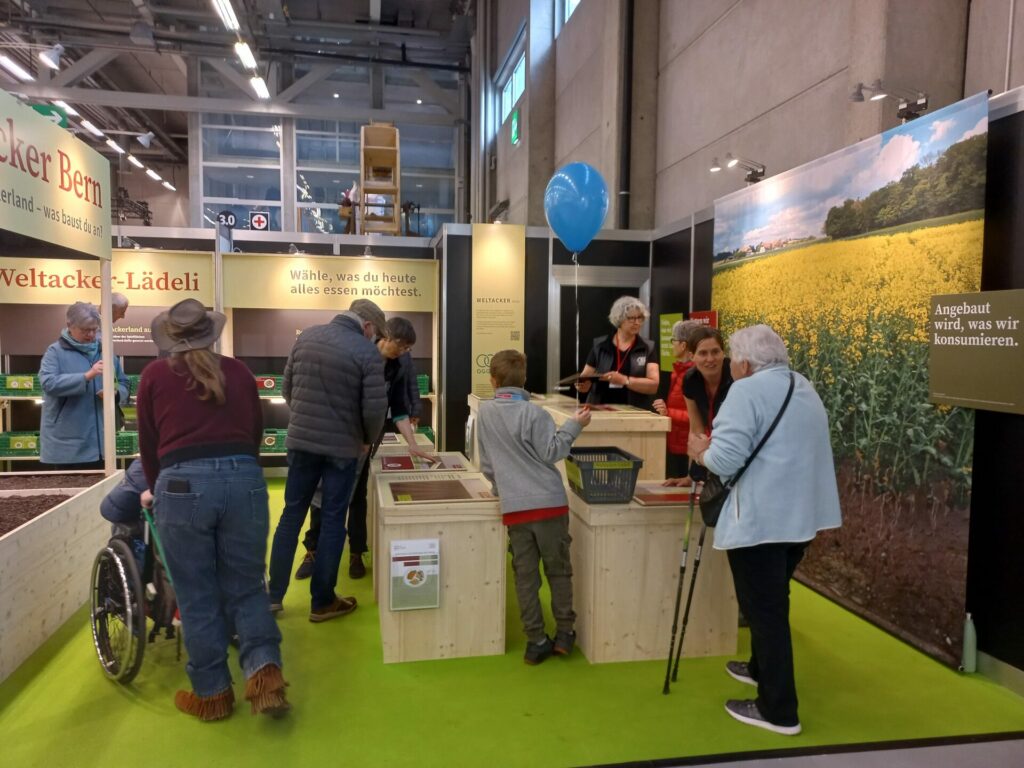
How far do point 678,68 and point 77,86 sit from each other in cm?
1153

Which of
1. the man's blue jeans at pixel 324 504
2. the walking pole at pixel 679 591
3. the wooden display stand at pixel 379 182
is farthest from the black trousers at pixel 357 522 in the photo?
the wooden display stand at pixel 379 182

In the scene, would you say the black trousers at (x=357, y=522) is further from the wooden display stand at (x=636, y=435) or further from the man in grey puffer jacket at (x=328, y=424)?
the wooden display stand at (x=636, y=435)

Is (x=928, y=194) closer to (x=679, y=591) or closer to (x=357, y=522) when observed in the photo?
(x=679, y=591)

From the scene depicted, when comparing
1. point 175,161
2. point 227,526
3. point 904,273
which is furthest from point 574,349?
point 175,161

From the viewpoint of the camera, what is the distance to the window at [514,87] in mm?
10614

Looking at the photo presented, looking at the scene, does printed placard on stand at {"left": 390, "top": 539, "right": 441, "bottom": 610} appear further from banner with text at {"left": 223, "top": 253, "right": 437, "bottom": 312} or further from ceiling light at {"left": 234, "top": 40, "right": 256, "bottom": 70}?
ceiling light at {"left": 234, "top": 40, "right": 256, "bottom": 70}

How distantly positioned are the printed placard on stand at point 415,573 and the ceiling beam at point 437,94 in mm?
12240

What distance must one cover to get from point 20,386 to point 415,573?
510 cm

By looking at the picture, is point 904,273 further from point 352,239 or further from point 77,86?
point 77,86

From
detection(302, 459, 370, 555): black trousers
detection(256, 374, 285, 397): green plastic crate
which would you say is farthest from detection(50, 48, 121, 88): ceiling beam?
detection(302, 459, 370, 555): black trousers

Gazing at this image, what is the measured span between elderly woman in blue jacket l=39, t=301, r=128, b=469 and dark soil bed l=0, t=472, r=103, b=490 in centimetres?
19

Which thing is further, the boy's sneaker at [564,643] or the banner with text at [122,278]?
the banner with text at [122,278]

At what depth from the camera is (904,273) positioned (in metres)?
3.21

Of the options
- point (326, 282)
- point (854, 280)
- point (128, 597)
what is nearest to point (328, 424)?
point (128, 597)
